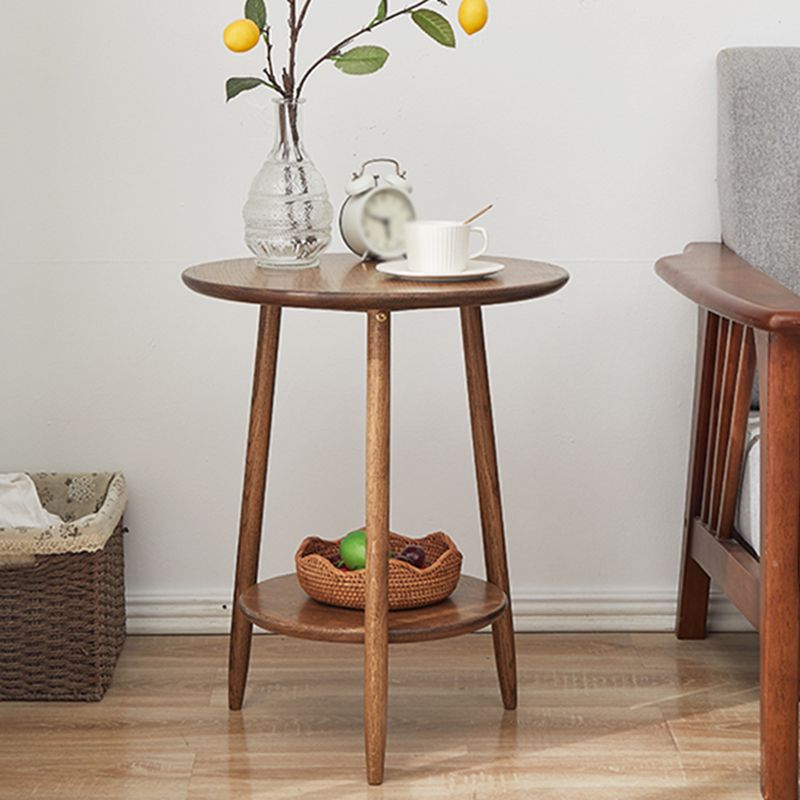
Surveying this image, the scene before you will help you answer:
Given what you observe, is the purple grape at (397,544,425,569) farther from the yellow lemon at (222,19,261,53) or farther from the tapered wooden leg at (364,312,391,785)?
the yellow lemon at (222,19,261,53)

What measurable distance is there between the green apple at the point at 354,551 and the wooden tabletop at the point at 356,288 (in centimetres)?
35

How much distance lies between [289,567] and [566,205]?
70 centimetres

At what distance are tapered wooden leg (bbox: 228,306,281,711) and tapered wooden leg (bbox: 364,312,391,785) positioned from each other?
0.22 m

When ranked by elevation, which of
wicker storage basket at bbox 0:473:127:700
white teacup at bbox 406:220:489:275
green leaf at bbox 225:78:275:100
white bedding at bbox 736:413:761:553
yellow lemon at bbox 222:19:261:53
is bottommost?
wicker storage basket at bbox 0:473:127:700

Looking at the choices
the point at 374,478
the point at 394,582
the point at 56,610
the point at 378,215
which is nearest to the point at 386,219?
the point at 378,215

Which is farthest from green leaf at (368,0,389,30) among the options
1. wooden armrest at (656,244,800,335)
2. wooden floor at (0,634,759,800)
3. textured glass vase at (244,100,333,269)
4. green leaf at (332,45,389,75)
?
wooden floor at (0,634,759,800)

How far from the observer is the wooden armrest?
1518mm

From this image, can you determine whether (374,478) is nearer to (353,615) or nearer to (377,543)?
(377,543)

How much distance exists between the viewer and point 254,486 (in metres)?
1.83

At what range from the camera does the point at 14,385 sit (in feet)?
7.11

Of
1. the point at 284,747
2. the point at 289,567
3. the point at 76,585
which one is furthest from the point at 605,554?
the point at 76,585

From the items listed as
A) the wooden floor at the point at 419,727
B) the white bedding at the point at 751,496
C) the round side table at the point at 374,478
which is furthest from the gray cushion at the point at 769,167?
the wooden floor at the point at 419,727

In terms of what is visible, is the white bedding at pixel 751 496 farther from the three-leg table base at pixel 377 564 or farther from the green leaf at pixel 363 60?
the green leaf at pixel 363 60

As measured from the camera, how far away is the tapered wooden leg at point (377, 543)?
1.61 m
